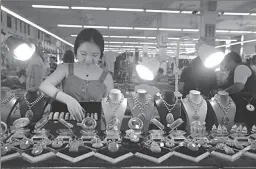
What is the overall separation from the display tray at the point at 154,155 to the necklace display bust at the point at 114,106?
0.32 metres

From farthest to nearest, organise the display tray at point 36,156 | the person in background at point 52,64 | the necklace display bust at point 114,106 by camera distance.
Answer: the person in background at point 52,64, the necklace display bust at point 114,106, the display tray at point 36,156

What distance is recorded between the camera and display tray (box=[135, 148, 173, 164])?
101cm

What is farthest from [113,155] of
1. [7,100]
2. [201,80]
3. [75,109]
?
[201,80]

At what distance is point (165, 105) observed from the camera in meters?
1.48

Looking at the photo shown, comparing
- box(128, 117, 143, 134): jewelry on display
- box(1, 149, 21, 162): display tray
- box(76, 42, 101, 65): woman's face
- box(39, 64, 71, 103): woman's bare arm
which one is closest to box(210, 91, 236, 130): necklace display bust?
box(128, 117, 143, 134): jewelry on display

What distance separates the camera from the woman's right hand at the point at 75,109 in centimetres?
129

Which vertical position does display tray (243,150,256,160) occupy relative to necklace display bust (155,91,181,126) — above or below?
below

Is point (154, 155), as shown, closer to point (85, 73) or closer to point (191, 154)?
point (191, 154)

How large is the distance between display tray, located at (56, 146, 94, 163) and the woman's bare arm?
1.12 ft

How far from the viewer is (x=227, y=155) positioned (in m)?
1.06

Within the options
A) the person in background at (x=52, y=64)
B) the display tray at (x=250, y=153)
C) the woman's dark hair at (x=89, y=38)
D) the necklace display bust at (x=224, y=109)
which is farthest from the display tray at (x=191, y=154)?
the person in background at (x=52, y=64)

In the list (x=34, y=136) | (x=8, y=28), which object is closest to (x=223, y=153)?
(x=34, y=136)

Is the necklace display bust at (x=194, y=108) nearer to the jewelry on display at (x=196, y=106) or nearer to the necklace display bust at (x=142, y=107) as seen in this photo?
the jewelry on display at (x=196, y=106)

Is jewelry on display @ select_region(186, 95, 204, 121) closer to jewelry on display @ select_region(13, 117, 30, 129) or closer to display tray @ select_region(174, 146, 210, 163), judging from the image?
display tray @ select_region(174, 146, 210, 163)
